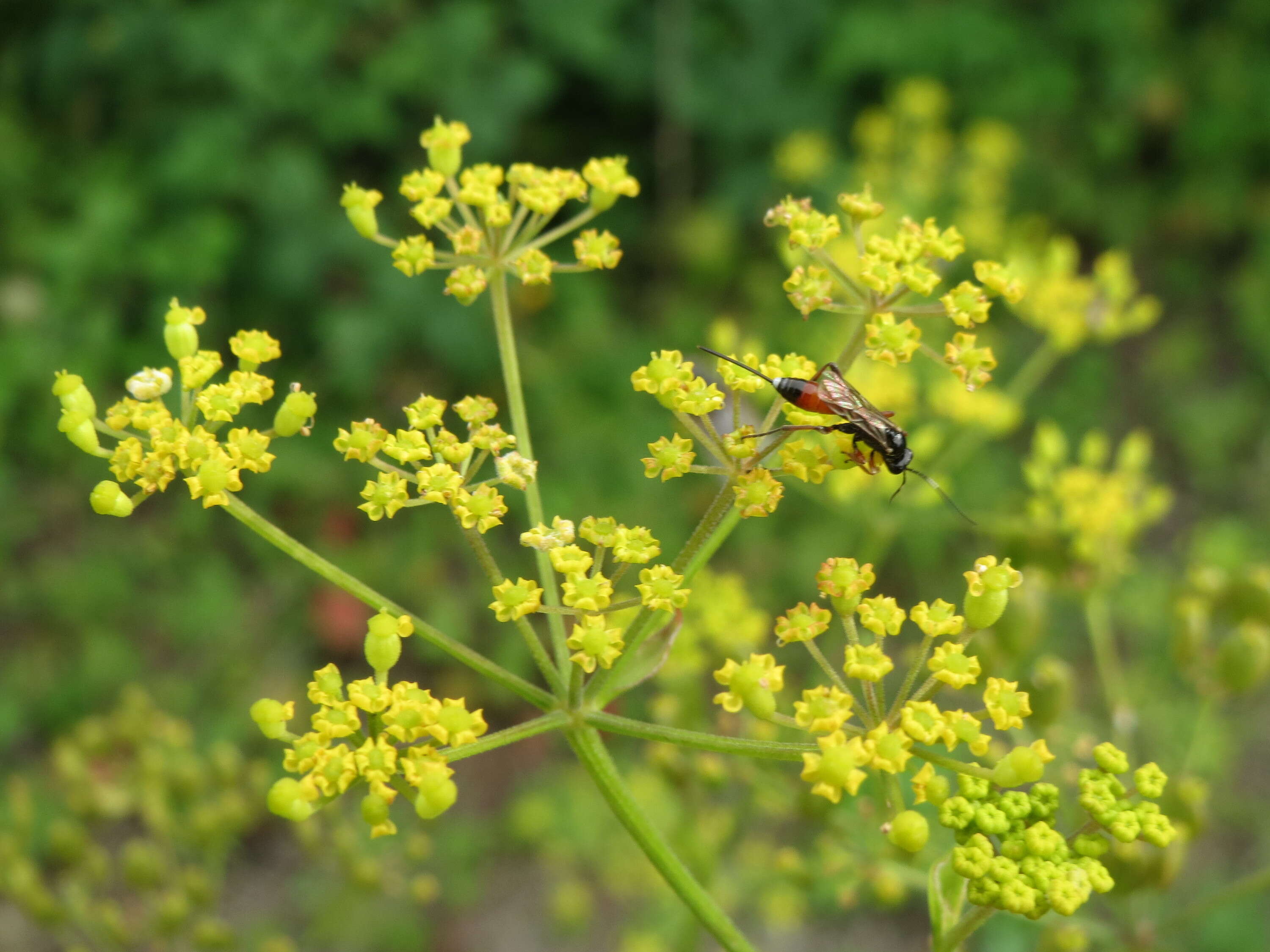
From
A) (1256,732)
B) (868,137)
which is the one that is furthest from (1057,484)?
(1256,732)

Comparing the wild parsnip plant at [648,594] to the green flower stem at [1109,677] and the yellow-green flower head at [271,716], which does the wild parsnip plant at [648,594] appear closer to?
the yellow-green flower head at [271,716]

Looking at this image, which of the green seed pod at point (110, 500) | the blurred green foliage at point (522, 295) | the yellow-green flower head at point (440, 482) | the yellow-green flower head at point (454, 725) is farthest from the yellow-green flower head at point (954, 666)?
the blurred green foliage at point (522, 295)

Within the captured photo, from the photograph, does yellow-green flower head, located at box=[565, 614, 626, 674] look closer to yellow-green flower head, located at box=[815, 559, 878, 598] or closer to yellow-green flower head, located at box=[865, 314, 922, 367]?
yellow-green flower head, located at box=[815, 559, 878, 598]

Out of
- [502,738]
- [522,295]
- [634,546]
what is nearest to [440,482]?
[634,546]

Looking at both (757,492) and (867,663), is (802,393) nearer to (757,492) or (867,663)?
(757,492)

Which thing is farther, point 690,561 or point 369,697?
point 690,561

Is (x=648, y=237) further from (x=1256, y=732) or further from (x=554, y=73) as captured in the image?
(x=1256, y=732)
